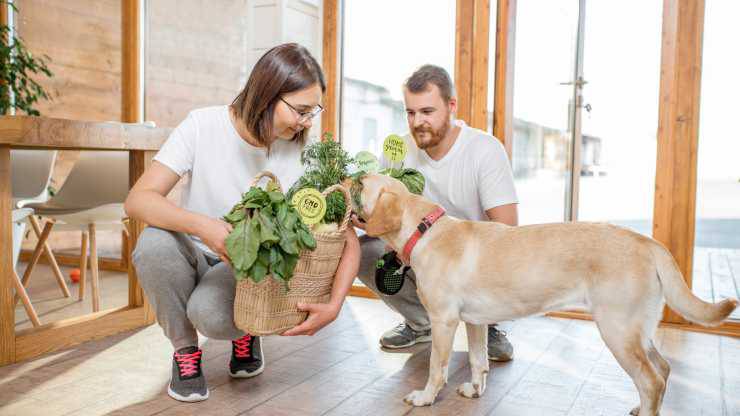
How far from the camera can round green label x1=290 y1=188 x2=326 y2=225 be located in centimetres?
179

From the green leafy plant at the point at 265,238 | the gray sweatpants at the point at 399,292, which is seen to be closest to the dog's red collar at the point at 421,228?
the green leafy plant at the point at 265,238

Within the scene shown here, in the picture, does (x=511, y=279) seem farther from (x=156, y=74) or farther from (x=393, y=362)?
(x=156, y=74)

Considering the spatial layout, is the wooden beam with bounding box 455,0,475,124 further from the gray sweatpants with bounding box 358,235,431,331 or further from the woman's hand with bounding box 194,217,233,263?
the woman's hand with bounding box 194,217,233,263

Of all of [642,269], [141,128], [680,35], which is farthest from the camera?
[680,35]

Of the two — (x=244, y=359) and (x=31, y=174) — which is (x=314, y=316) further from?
(x=31, y=174)

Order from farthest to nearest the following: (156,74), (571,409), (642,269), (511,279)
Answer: (156,74) < (571,409) < (511,279) < (642,269)

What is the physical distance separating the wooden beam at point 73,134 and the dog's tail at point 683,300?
2.28m

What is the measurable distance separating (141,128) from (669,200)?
2740mm

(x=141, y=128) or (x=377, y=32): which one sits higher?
(x=377, y=32)

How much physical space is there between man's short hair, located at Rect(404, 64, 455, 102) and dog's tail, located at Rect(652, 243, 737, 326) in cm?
105

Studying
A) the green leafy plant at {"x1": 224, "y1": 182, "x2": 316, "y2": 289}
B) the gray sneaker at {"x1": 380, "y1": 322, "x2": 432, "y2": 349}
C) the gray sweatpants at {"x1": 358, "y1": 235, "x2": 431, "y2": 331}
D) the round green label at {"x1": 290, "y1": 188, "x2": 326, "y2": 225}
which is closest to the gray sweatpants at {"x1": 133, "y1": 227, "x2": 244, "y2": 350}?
the green leafy plant at {"x1": 224, "y1": 182, "x2": 316, "y2": 289}

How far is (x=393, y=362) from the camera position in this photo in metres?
2.55

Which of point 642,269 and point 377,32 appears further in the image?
point 377,32

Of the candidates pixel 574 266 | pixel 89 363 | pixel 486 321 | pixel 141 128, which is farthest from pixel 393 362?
pixel 141 128
